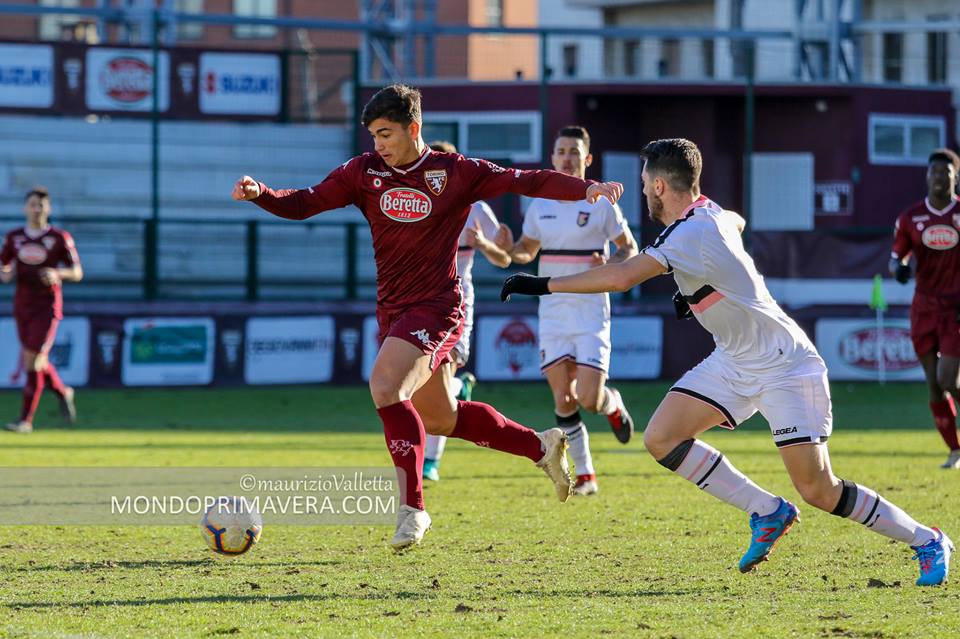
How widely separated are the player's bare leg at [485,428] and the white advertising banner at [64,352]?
11100mm

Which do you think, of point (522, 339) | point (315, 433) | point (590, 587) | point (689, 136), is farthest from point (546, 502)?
point (689, 136)

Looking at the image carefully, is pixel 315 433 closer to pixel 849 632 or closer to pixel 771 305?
pixel 771 305

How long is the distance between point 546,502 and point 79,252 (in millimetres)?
11227

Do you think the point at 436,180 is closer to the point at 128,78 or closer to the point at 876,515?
the point at 876,515

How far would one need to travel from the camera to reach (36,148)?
75.7 feet

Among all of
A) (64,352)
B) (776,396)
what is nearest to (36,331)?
(64,352)

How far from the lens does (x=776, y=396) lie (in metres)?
6.58

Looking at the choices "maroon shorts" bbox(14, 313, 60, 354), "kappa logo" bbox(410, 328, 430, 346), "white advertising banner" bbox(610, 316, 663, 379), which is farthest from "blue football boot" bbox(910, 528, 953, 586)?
"white advertising banner" bbox(610, 316, 663, 379)

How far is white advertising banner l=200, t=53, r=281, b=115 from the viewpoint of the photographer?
70.9 ft

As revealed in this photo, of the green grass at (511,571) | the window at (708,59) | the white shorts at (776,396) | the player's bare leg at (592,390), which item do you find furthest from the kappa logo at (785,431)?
the window at (708,59)

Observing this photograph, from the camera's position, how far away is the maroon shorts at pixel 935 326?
1142cm

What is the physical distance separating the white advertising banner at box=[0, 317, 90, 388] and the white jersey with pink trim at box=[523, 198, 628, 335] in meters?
9.25

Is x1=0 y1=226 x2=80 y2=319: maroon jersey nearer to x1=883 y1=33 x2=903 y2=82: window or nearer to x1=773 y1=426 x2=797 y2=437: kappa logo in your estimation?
x1=773 y1=426 x2=797 y2=437: kappa logo

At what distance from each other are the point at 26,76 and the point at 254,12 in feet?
98.7
